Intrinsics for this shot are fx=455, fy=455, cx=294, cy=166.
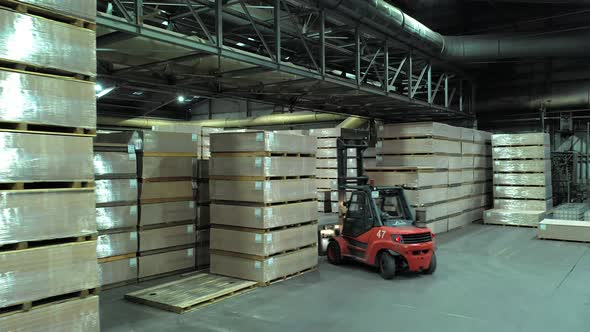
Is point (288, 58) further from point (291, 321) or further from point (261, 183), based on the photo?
point (291, 321)

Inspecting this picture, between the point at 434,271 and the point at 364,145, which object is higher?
the point at 364,145

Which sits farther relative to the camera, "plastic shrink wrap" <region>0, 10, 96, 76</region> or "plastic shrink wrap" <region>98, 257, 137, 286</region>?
"plastic shrink wrap" <region>98, 257, 137, 286</region>

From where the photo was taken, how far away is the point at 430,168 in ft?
37.4

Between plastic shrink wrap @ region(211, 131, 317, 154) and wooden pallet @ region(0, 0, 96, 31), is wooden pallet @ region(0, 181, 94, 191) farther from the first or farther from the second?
plastic shrink wrap @ region(211, 131, 317, 154)

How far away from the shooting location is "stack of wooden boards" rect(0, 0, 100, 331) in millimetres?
3801

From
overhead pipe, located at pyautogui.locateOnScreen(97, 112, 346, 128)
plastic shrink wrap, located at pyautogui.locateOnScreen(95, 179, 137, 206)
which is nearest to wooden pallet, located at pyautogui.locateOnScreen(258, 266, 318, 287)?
plastic shrink wrap, located at pyautogui.locateOnScreen(95, 179, 137, 206)

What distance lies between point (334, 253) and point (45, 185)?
5490mm

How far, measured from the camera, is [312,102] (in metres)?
11.5

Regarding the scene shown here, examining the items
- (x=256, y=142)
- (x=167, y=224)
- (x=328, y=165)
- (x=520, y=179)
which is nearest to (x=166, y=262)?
(x=167, y=224)

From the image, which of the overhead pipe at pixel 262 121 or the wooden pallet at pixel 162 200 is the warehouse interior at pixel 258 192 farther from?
the overhead pipe at pixel 262 121

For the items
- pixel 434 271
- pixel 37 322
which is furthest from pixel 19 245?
pixel 434 271

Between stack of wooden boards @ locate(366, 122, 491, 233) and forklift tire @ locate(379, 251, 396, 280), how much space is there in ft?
10.3

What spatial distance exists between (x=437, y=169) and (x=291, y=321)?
25.2ft

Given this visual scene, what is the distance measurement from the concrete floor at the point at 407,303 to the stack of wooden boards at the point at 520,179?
4782 mm
